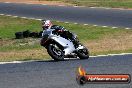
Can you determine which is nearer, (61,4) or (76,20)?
(76,20)

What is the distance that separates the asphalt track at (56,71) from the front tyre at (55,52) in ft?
0.94

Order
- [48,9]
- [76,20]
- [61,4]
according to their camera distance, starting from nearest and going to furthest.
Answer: [76,20], [48,9], [61,4]

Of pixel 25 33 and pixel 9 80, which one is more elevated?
pixel 9 80

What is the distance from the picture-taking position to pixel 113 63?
1538 centimetres

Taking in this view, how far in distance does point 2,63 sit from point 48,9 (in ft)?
70.7

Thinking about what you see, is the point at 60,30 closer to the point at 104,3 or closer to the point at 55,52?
the point at 55,52

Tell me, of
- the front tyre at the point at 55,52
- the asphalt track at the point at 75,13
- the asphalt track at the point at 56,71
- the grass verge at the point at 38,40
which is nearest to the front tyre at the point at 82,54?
the asphalt track at the point at 56,71

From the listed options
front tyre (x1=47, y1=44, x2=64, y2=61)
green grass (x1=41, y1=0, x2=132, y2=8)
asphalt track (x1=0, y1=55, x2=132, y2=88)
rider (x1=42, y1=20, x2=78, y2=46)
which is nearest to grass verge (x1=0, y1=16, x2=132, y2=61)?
rider (x1=42, y1=20, x2=78, y2=46)

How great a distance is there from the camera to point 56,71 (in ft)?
45.6

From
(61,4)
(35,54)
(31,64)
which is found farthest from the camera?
(61,4)

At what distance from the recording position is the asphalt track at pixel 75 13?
3133cm

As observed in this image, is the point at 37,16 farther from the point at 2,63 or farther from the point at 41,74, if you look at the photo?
the point at 41,74

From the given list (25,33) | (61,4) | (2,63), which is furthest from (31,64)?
(61,4)

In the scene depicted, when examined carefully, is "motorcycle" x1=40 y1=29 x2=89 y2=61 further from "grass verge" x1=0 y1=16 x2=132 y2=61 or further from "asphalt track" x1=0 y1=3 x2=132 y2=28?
"asphalt track" x1=0 y1=3 x2=132 y2=28
